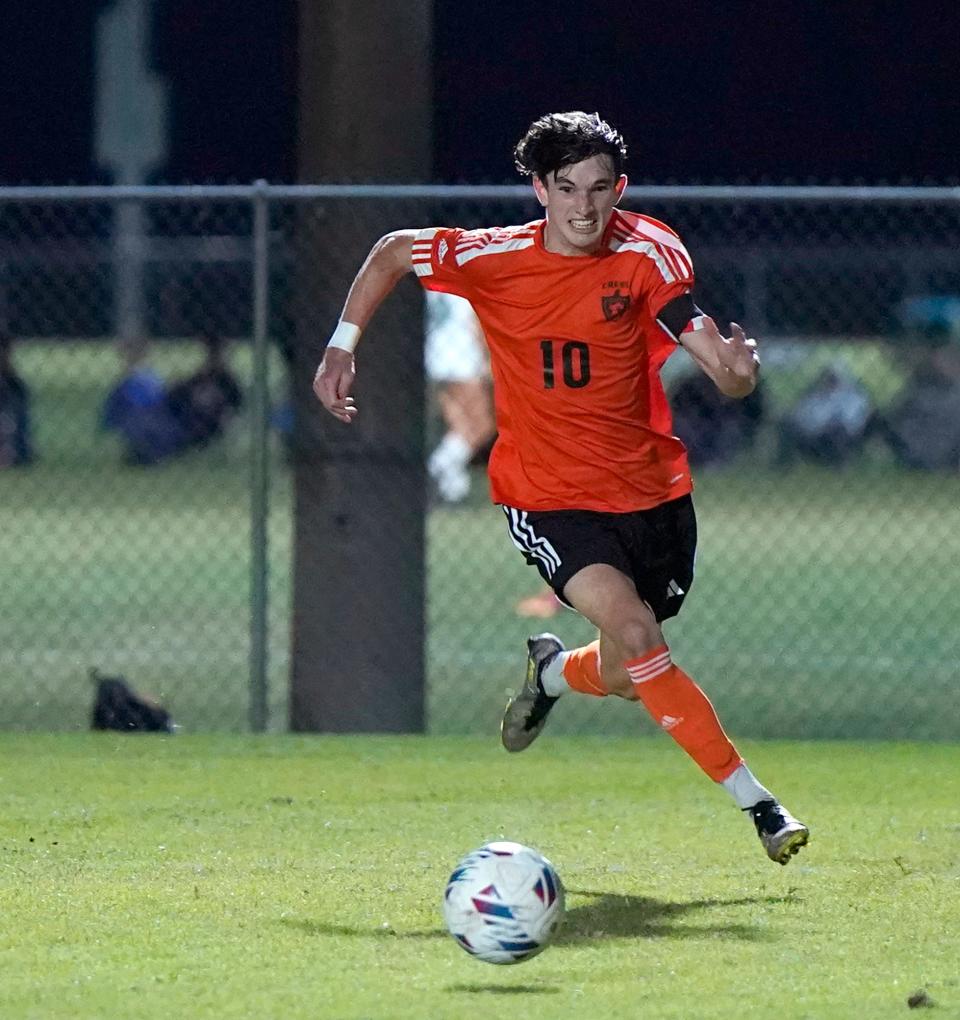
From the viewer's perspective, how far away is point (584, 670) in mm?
7039

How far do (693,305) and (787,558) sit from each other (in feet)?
29.2

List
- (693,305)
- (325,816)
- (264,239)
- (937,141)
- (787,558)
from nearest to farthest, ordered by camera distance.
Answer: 1. (693,305)
2. (325,816)
3. (264,239)
4. (787,558)
5. (937,141)

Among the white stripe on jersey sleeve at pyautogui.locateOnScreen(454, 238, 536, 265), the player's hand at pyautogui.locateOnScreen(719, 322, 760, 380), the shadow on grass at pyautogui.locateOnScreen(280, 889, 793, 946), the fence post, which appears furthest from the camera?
the fence post

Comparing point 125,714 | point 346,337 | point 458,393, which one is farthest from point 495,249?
point 458,393

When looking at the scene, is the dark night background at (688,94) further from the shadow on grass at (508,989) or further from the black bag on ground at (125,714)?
the shadow on grass at (508,989)

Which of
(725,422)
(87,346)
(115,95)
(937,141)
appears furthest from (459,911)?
(115,95)

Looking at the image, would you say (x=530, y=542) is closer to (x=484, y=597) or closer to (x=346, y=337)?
(x=346, y=337)

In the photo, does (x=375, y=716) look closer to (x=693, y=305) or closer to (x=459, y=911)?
(x=693, y=305)

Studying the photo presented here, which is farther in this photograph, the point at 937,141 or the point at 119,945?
the point at 937,141

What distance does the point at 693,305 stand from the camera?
20.2 ft

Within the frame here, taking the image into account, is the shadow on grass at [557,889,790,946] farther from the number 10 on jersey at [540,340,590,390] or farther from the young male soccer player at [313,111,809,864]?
the number 10 on jersey at [540,340,590,390]

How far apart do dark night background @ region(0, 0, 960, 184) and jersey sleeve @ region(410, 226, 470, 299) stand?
2213cm

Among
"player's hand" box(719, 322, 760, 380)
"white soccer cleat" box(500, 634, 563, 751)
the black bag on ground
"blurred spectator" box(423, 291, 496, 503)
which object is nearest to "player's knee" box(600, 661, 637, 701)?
"white soccer cleat" box(500, 634, 563, 751)

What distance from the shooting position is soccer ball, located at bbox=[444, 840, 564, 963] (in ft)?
16.4
